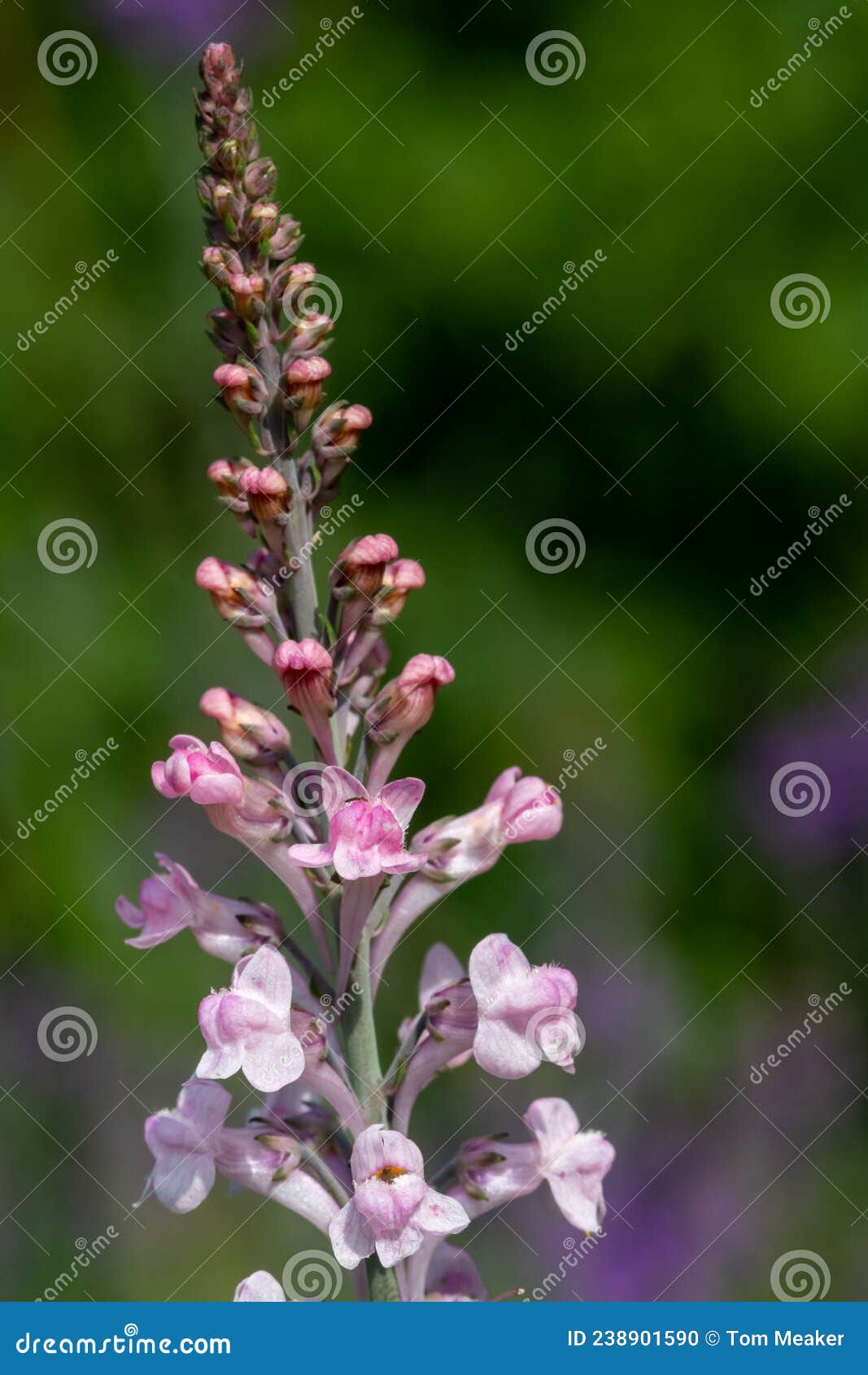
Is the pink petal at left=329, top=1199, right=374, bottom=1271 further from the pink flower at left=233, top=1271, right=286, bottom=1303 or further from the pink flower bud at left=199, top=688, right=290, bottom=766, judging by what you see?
the pink flower bud at left=199, top=688, right=290, bottom=766

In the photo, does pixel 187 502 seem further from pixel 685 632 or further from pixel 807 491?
pixel 807 491

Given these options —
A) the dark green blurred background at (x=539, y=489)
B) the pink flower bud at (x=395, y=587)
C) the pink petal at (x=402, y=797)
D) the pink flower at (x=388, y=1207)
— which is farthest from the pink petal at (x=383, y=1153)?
the dark green blurred background at (x=539, y=489)

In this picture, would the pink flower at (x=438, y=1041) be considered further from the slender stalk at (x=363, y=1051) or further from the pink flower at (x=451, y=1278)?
the pink flower at (x=451, y=1278)

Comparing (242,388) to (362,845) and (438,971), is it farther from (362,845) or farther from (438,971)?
(438,971)

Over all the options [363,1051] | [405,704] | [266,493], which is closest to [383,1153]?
[363,1051]

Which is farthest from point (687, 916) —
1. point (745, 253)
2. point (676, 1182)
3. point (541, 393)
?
point (745, 253)

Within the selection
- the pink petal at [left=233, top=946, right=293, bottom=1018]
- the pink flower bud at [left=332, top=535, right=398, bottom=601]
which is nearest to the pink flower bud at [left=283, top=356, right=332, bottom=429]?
the pink flower bud at [left=332, top=535, right=398, bottom=601]
